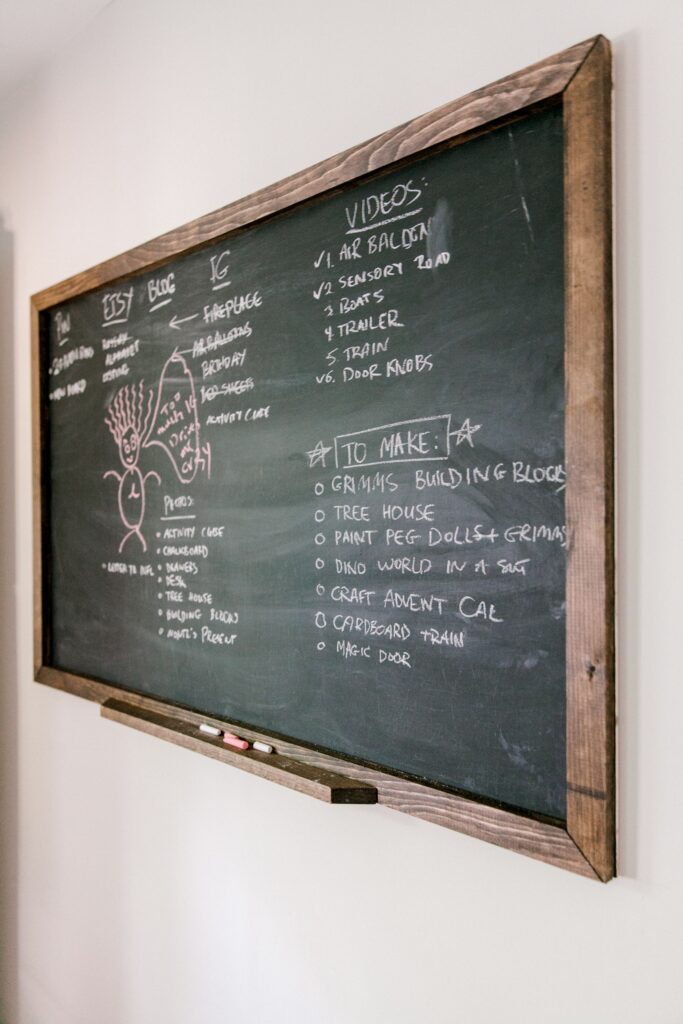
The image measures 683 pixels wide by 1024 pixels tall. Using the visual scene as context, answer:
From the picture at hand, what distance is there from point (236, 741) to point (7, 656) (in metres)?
1.07

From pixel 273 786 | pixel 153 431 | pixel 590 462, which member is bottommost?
pixel 273 786

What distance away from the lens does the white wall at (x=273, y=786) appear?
3.05ft

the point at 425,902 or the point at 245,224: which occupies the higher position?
the point at 245,224

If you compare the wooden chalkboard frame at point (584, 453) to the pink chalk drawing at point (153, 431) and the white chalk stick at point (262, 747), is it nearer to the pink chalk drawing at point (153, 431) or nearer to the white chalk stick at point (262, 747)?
the white chalk stick at point (262, 747)

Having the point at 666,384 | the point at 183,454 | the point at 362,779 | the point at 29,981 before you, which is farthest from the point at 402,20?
the point at 29,981

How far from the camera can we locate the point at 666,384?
919 mm

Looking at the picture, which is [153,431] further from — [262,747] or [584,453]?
[584,453]

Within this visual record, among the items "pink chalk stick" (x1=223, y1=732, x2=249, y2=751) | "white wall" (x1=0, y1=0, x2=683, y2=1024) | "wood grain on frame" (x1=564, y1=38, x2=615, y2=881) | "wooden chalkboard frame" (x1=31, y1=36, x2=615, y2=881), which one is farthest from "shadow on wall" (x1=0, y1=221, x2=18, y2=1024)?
"wood grain on frame" (x1=564, y1=38, x2=615, y2=881)

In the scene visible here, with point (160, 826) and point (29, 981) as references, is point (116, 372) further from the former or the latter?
point (29, 981)

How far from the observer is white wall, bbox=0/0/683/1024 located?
3.05 feet

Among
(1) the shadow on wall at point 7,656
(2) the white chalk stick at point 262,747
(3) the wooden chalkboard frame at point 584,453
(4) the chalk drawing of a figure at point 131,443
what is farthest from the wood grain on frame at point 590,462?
(1) the shadow on wall at point 7,656

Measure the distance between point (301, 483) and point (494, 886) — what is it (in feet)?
2.16

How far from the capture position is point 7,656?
2.19 meters

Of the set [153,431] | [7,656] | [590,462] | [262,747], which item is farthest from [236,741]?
[7,656]
